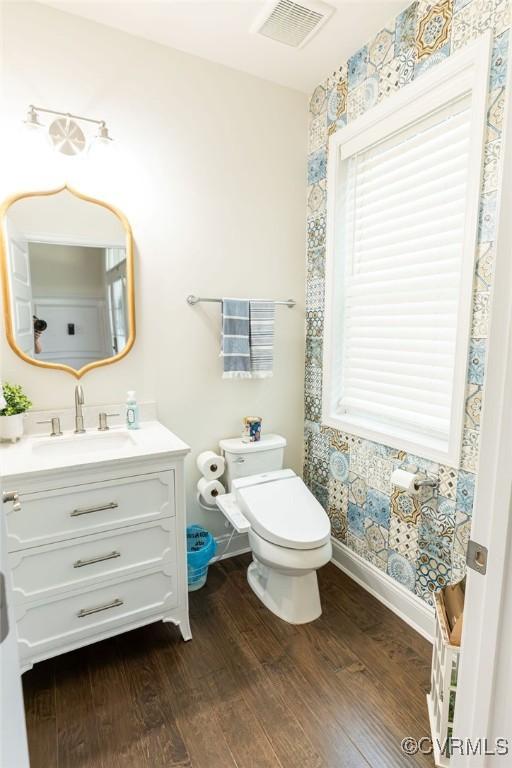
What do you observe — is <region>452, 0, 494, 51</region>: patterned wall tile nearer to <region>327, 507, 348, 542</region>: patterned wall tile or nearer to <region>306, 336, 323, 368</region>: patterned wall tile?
<region>306, 336, 323, 368</region>: patterned wall tile

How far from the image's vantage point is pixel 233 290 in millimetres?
2252

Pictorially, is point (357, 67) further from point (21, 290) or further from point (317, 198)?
point (21, 290)

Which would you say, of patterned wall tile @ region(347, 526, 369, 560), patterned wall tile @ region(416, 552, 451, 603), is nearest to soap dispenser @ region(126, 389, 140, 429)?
patterned wall tile @ region(347, 526, 369, 560)

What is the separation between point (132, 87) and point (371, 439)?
2.02 m

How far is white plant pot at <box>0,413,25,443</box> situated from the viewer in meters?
1.66

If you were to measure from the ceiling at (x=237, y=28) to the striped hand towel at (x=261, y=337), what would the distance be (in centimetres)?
120

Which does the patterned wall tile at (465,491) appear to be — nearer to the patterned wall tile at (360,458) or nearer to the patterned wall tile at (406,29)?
the patterned wall tile at (360,458)

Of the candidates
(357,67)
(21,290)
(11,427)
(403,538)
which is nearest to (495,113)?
(357,67)

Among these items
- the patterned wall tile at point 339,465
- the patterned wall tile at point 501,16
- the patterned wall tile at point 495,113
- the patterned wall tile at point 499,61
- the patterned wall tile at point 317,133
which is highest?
the patterned wall tile at point 317,133

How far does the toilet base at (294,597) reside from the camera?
73.1 inches

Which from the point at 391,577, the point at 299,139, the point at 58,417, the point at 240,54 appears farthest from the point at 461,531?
the point at 240,54

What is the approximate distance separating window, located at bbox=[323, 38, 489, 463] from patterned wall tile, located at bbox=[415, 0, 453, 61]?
10 cm

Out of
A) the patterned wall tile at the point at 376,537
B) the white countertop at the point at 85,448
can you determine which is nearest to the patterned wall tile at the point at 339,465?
the patterned wall tile at the point at 376,537

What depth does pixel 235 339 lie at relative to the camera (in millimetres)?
2170
